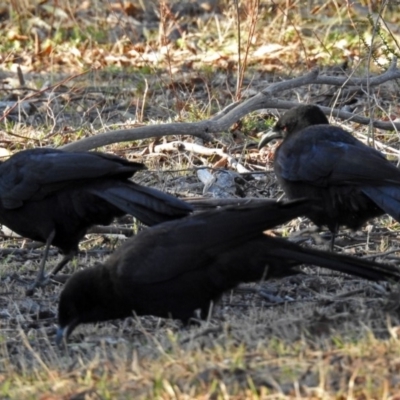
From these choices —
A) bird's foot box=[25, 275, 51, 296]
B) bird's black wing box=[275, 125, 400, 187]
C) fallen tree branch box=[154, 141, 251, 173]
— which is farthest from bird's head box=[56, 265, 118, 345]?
fallen tree branch box=[154, 141, 251, 173]

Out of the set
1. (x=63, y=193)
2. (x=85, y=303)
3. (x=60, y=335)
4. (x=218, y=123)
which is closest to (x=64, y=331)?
(x=60, y=335)

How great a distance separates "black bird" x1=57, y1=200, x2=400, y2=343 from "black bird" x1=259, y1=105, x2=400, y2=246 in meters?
1.24

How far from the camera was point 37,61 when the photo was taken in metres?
13.4

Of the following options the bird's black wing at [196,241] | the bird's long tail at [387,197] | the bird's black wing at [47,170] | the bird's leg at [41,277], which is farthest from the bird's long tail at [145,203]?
the bird's long tail at [387,197]

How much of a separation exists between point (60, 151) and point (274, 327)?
2824 millimetres

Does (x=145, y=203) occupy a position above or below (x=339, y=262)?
below

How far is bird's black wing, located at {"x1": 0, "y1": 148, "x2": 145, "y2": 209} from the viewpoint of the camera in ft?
22.4

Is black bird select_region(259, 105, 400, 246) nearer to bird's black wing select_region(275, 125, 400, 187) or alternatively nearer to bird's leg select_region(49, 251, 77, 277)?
bird's black wing select_region(275, 125, 400, 187)

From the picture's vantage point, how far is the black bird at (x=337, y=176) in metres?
6.84

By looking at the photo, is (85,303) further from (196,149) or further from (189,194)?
(196,149)

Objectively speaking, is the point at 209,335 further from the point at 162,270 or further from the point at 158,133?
the point at 158,133

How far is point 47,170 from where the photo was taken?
7.07 m

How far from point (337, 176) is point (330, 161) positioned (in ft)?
0.41

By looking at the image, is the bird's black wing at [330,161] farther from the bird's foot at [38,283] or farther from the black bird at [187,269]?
the bird's foot at [38,283]
